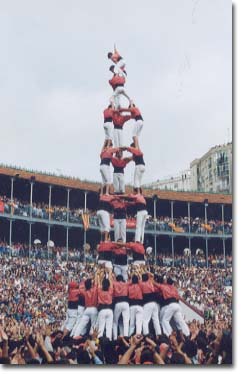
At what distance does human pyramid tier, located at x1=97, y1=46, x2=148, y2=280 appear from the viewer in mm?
11305

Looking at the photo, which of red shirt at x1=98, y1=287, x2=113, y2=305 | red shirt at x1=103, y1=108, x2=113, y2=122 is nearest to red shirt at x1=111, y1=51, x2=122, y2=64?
red shirt at x1=103, y1=108, x2=113, y2=122

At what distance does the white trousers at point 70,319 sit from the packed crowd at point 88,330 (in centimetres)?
4

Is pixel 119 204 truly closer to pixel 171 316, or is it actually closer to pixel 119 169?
pixel 119 169

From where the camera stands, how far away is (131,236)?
37.3ft

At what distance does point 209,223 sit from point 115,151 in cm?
187

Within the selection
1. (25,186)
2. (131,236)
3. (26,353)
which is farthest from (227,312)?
(25,186)

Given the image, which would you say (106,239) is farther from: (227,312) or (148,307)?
(227,312)

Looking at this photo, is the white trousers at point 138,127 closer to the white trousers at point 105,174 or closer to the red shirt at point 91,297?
the white trousers at point 105,174

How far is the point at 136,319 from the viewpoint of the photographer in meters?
10.6

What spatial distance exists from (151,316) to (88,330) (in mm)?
863

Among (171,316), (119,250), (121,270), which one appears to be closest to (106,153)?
(119,250)

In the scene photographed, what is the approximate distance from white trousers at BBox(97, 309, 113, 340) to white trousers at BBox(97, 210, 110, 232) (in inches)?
49.4

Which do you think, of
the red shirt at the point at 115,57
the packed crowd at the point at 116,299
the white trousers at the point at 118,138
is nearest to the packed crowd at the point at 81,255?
the packed crowd at the point at 116,299

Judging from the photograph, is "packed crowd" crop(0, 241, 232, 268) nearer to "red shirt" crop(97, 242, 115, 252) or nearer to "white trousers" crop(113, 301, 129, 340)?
"red shirt" crop(97, 242, 115, 252)
